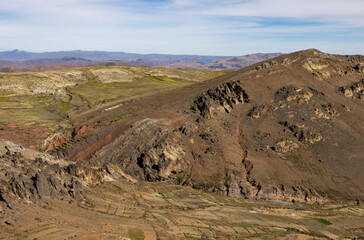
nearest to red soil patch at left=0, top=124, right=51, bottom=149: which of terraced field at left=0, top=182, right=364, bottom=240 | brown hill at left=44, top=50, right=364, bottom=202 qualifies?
brown hill at left=44, top=50, right=364, bottom=202

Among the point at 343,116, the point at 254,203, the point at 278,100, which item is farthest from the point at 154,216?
the point at 343,116

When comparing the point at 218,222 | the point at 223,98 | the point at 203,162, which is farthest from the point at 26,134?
the point at 218,222

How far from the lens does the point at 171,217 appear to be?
42938 mm

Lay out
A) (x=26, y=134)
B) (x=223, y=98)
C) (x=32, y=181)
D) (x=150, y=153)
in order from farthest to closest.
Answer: (x=223, y=98)
(x=26, y=134)
(x=150, y=153)
(x=32, y=181)

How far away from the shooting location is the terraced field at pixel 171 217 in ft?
108

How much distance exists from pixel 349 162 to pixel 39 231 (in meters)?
55.7

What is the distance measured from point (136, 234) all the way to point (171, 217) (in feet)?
27.8

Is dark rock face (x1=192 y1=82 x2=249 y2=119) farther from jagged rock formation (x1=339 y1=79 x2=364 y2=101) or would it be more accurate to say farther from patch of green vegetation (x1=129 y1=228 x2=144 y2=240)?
patch of green vegetation (x1=129 y1=228 x2=144 y2=240)

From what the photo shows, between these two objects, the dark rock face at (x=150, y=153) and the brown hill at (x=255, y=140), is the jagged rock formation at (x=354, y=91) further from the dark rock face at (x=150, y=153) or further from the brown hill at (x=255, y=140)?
the dark rock face at (x=150, y=153)

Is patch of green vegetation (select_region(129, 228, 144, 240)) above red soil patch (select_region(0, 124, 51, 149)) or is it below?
below

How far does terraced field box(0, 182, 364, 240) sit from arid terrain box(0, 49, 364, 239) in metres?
0.18

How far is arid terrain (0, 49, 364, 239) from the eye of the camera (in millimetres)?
38594

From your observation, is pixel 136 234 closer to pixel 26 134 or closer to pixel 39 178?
pixel 39 178

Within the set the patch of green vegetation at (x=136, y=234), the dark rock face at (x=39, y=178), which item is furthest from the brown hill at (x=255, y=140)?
the patch of green vegetation at (x=136, y=234)
